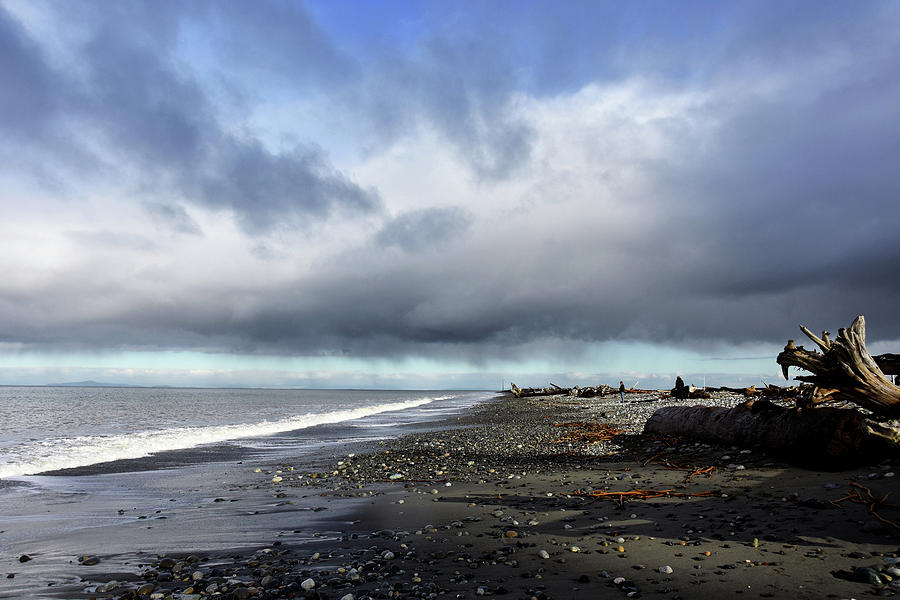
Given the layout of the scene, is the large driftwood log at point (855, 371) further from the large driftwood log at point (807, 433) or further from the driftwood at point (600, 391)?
the driftwood at point (600, 391)

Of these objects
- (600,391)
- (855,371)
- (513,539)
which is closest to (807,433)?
(855,371)

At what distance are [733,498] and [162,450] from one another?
68.6 feet

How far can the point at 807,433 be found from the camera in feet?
32.2

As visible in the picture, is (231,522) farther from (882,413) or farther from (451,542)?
(882,413)

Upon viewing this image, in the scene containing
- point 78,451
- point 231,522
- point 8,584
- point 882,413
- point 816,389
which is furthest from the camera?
point 78,451

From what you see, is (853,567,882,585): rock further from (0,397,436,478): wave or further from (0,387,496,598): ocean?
(0,397,436,478): wave

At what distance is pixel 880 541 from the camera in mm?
5871

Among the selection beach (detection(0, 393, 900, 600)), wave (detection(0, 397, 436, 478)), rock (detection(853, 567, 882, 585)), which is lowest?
wave (detection(0, 397, 436, 478))

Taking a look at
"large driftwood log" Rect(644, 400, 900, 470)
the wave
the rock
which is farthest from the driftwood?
the rock

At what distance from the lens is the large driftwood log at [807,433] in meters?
8.88

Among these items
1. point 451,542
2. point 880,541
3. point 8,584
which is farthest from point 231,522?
point 880,541

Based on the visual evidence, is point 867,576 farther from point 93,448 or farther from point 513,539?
point 93,448

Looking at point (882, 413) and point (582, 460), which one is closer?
point (882, 413)

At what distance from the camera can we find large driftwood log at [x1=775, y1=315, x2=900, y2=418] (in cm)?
982
